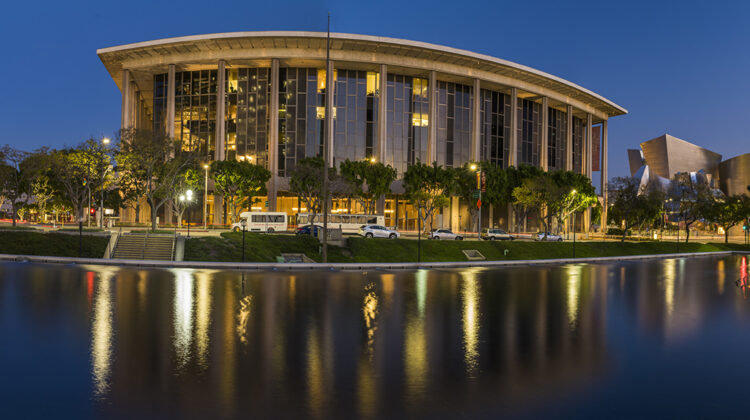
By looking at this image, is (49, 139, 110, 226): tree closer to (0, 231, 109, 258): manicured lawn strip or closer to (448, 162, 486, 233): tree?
(0, 231, 109, 258): manicured lawn strip

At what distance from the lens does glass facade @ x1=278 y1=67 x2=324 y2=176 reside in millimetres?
69750

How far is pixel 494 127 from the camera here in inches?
3236

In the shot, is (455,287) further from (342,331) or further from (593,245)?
(593,245)

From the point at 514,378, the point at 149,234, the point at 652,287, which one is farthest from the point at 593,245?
the point at 514,378

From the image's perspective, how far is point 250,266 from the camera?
1121 inches

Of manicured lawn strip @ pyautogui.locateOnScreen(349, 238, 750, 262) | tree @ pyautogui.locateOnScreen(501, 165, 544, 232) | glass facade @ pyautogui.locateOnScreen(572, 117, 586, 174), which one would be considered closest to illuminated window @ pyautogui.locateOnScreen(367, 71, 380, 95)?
tree @ pyautogui.locateOnScreen(501, 165, 544, 232)

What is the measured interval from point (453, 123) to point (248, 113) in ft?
109

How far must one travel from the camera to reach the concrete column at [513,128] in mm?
80825

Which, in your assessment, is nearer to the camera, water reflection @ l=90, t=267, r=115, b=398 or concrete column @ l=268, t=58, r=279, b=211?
water reflection @ l=90, t=267, r=115, b=398

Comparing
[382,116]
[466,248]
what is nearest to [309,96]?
[382,116]

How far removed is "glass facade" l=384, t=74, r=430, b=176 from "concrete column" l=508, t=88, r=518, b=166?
16367 mm

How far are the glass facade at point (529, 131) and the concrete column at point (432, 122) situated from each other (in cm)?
1988

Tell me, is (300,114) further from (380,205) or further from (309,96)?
(380,205)

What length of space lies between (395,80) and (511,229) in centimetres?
3264
